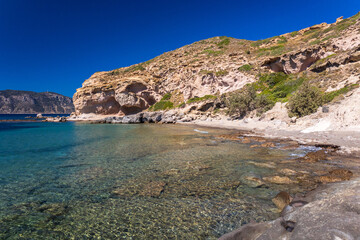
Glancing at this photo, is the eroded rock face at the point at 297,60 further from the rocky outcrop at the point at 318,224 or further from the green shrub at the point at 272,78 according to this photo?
the rocky outcrop at the point at 318,224

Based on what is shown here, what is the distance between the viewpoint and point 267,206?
5.25 meters

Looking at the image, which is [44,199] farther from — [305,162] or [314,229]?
[305,162]

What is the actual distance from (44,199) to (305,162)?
11.4 m

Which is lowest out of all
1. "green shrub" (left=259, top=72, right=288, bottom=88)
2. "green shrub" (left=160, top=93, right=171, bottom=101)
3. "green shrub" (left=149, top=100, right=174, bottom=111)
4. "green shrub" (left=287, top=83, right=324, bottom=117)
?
"green shrub" (left=287, top=83, right=324, bottom=117)

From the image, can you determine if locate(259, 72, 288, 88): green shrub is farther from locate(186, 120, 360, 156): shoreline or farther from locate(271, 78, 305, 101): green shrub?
locate(186, 120, 360, 156): shoreline

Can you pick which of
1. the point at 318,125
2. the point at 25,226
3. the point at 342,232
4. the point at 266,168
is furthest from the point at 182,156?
the point at 318,125

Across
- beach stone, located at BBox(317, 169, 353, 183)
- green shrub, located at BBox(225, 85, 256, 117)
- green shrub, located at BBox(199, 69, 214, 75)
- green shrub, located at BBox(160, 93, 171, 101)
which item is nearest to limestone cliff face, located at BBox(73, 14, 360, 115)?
green shrub, located at BBox(199, 69, 214, 75)

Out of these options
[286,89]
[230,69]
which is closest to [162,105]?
[230,69]

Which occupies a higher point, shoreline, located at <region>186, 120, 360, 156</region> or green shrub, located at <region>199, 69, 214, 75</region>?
green shrub, located at <region>199, 69, 214, 75</region>

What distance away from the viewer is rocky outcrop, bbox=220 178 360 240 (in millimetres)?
2838

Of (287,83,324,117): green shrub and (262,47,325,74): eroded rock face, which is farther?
(262,47,325,74): eroded rock face

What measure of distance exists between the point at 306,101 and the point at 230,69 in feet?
92.3

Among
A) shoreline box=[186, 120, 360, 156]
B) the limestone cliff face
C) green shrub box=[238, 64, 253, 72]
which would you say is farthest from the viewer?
green shrub box=[238, 64, 253, 72]

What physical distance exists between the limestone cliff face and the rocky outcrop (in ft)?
83.5
